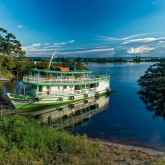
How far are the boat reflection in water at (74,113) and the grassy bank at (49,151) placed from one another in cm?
1013

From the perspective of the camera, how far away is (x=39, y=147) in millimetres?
15273

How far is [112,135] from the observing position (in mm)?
23875

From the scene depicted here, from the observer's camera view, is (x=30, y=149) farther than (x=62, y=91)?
No

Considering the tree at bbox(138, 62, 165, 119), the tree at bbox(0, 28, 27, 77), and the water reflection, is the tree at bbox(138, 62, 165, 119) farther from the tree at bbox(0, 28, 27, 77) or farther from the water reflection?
the tree at bbox(0, 28, 27, 77)

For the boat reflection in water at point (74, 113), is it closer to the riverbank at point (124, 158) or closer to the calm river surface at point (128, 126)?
the calm river surface at point (128, 126)

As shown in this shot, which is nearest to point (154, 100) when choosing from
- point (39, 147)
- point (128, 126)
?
point (128, 126)

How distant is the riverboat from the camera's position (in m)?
33.2

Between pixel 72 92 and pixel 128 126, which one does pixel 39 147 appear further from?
pixel 72 92

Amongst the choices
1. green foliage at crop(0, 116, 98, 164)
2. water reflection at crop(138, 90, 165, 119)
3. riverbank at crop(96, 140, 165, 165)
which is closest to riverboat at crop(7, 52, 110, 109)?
water reflection at crop(138, 90, 165, 119)

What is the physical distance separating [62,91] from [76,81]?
11.3 feet

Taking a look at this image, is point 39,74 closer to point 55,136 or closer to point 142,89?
point 55,136

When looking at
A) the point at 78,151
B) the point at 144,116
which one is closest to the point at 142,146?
the point at 78,151

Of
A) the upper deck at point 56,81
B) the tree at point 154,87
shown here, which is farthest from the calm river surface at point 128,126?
the upper deck at point 56,81

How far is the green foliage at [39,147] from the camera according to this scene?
543 inches
